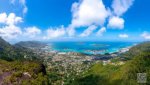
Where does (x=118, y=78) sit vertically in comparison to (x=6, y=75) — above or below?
below

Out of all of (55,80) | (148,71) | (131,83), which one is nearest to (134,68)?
(148,71)

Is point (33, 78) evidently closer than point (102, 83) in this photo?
Yes

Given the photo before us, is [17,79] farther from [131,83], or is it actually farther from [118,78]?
[118,78]

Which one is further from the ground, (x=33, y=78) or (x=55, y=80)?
(x=33, y=78)

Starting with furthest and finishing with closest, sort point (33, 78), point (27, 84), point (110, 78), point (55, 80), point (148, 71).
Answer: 1. point (55, 80)
2. point (110, 78)
3. point (148, 71)
4. point (33, 78)
5. point (27, 84)

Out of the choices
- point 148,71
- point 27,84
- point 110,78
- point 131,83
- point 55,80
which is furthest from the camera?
point 55,80

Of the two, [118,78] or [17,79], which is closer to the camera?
[17,79]

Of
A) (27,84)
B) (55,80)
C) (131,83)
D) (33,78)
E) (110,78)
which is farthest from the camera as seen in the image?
(55,80)

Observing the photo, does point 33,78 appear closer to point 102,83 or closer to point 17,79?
point 17,79

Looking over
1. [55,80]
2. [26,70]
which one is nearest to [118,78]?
[55,80]
